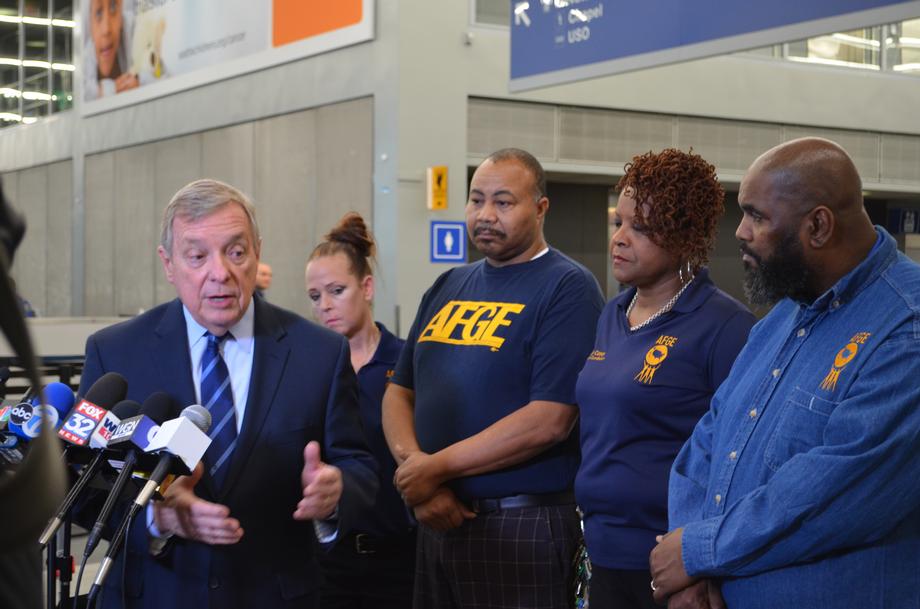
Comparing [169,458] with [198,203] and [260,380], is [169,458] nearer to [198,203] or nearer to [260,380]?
[260,380]

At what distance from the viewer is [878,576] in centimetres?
202

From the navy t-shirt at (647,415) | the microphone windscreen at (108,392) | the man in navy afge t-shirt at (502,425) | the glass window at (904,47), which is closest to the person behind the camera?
the microphone windscreen at (108,392)

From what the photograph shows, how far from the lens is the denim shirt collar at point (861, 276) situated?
2.14m

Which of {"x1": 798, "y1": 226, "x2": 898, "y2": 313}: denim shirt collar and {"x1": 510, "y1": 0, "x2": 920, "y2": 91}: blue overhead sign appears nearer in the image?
{"x1": 798, "y1": 226, "x2": 898, "y2": 313}: denim shirt collar

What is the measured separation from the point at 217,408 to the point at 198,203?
46 centimetres

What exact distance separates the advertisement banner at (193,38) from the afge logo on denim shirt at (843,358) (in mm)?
9645

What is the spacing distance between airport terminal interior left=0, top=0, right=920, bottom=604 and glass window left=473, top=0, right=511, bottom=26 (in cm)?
2

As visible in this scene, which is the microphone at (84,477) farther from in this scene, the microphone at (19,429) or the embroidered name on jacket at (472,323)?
the embroidered name on jacket at (472,323)

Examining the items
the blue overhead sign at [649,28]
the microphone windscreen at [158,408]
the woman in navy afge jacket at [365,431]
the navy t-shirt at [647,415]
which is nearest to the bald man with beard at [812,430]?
the navy t-shirt at [647,415]

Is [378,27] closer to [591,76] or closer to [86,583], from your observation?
[591,76]

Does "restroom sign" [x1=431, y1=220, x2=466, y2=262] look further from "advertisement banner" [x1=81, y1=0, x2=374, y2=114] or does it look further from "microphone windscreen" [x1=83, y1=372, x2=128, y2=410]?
"microphone windscreen" [x1=83, y1=372, x2=128, y2=410]

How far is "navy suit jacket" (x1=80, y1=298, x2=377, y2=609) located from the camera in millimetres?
2361

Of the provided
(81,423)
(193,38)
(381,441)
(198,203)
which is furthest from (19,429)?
(193,38)

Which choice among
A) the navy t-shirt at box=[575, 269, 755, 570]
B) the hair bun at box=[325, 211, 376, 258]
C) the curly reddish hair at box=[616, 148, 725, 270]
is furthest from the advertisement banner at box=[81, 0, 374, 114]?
the navy t-shirt at box=[575, 269, 755, 570]
